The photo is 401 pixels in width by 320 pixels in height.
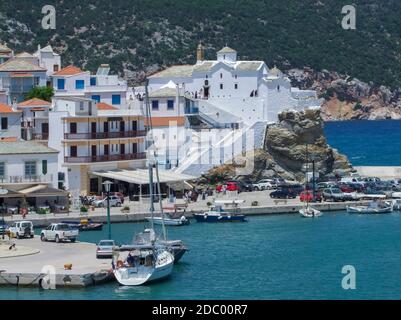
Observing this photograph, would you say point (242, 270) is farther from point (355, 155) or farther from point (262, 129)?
point (355, 155)

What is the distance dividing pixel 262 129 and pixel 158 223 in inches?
718

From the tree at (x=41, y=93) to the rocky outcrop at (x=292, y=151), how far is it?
9860mm

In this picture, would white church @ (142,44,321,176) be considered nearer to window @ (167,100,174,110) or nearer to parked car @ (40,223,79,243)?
window @ (167,100,174,110)

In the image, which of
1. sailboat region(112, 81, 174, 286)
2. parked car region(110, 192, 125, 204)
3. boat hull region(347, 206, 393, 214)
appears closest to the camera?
sailboat region(112, 81, 174, 286)

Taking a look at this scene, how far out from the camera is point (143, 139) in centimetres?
6756

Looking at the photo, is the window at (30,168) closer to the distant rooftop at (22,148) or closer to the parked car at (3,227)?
the distant rooftop at (22,148)

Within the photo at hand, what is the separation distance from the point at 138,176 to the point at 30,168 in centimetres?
554

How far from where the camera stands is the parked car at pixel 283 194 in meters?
66.3

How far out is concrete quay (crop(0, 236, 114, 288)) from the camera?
3922 centimetres

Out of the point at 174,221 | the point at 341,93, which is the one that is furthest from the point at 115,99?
the point at 341,93

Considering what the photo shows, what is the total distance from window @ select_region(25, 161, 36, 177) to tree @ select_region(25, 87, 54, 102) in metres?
12.0

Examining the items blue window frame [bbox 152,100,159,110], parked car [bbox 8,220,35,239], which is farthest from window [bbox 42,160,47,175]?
blue window frame [bbox 152,100,159,110]

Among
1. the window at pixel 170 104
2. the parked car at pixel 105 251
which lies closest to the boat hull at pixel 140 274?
the parked car at pixel 105 251
